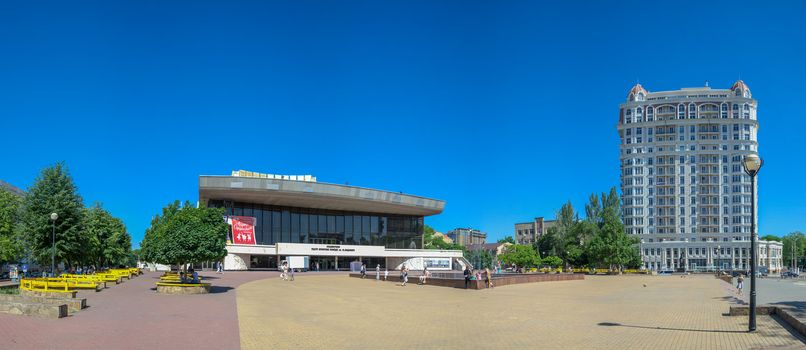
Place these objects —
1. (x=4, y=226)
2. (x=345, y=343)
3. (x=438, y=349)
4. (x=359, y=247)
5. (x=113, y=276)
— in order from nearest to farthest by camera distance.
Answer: (x=438, y=349), (x=345, y=343), (x=4, y=226), (x=113, y=276), (x=359, y=247)

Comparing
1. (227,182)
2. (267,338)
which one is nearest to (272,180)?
(227,182)

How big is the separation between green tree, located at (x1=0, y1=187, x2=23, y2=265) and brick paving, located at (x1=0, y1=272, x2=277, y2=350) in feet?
42.1

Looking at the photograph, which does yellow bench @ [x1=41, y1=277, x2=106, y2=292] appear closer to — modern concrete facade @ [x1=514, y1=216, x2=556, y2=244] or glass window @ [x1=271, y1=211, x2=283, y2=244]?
glass window @ [x1=271, y1=211, x2=283, y2=244]

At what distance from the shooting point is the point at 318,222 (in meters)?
87.7

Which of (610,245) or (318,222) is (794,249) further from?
(318,222)

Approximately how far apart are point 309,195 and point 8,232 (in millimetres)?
44332

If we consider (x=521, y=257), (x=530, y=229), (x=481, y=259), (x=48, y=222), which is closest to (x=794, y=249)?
(x=530, y=229)

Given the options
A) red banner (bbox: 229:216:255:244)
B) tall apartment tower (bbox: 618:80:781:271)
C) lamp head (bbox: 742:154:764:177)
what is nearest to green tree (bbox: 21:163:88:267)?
lamp head (bbox: 742:154:764:177)

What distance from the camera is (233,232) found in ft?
245

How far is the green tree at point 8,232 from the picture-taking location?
30.3m

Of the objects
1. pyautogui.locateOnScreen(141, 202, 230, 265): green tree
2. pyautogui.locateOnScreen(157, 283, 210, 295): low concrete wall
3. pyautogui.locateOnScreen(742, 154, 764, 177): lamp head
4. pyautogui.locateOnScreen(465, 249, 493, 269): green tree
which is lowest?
pyautogui.locateOnScreen(465, 249, 493, 269): green tree

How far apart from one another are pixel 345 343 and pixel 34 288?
16.1 meters

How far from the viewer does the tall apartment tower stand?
125750 mm

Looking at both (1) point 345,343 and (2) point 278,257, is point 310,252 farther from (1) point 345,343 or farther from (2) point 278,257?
(1) point 345,343
